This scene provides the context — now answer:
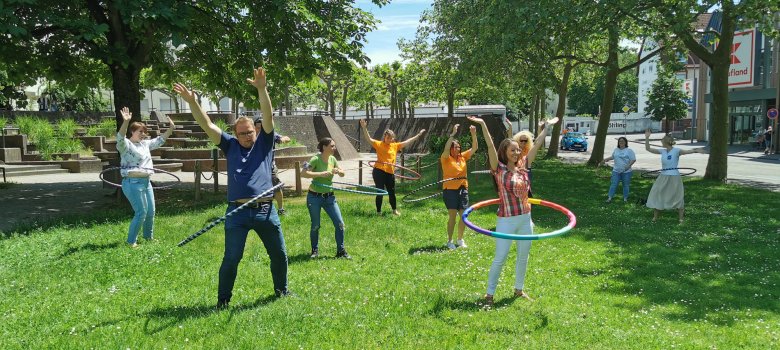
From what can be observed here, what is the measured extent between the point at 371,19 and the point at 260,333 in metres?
14.3

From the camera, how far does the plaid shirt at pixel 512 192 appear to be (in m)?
6.97

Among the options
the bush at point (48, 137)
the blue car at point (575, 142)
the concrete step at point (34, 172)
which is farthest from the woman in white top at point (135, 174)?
the blue car at point (575, 142)

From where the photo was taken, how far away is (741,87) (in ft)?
154

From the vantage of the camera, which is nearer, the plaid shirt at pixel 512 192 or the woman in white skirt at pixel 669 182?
the plaid shirt at pixel 512 192

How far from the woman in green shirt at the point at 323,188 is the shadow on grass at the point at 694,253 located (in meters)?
3.66

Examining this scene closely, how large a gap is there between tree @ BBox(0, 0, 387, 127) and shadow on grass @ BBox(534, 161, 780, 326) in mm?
7804

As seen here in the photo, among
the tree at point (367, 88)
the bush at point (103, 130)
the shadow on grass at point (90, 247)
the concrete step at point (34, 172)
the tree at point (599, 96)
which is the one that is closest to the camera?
the shadow on grass at point (90, 247)

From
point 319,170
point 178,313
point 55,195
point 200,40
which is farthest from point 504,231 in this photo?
point 55,195

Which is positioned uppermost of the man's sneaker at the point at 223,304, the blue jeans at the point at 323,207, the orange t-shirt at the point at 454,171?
the orange t-shirt at the point at 454,171

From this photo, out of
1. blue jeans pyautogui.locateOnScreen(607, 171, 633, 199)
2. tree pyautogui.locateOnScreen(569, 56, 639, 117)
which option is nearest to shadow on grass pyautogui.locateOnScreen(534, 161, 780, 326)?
blue jeans pyautogui.locateOnScreen(607, 171, 633, 199)

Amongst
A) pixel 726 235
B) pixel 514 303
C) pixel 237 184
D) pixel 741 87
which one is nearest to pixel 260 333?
pixel 237 184

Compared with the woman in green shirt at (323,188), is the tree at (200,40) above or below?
above

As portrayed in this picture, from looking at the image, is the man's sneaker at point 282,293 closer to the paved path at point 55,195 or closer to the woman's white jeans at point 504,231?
the woman's white jeans at point 504,231

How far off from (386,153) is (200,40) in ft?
29.0
